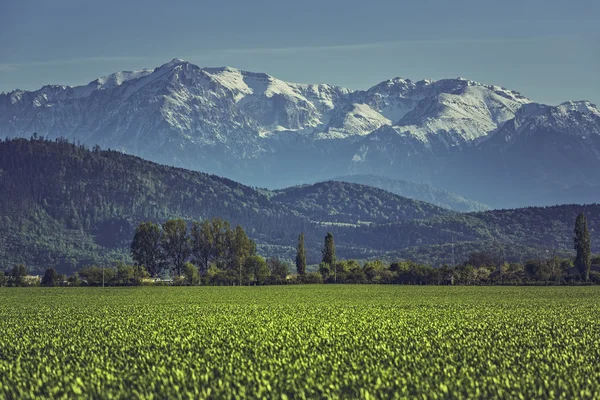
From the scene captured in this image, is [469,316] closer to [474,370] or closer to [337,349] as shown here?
[337,349]

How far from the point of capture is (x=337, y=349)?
4303 centimetres

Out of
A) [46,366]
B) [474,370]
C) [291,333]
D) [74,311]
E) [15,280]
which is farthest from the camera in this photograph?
[15,280]

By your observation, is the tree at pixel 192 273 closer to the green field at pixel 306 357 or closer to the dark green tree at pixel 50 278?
the dark green tree at pixel 50 278

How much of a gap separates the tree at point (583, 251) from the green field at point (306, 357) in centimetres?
13207

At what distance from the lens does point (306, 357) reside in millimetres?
39969

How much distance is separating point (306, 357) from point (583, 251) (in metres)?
163

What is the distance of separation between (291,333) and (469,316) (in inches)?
840

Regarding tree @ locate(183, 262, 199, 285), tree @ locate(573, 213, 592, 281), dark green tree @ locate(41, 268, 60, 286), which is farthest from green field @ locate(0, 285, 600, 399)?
dark green tree @ locate(41, 268, 60, 286)

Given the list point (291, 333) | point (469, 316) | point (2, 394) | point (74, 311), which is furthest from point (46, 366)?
point (74, 311)

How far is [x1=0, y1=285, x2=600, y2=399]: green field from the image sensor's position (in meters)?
32.3

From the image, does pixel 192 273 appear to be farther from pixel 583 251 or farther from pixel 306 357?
pixel 306 357

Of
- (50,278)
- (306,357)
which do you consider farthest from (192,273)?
(306,357)

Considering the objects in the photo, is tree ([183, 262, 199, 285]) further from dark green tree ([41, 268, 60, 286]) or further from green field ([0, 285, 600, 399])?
green field ([0, 285, 600, 399])

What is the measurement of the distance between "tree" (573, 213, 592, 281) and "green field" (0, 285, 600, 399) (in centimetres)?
13207
